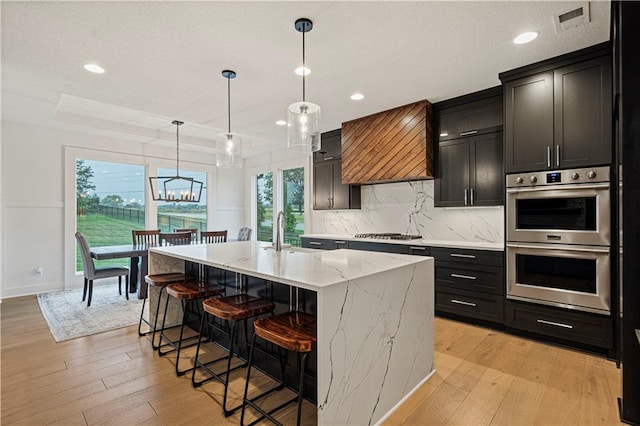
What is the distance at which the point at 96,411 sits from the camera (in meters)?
1.98

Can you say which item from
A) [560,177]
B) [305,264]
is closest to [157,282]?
[305,264]

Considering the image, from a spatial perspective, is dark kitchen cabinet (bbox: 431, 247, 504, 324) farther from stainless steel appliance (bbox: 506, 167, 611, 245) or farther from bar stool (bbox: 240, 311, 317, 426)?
bar stool (bbox: 240, 311, 317, 426)

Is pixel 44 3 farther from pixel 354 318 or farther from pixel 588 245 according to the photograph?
pixel 588 245

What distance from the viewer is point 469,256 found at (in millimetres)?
3406

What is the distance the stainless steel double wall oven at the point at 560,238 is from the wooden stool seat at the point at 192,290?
9.29 feet

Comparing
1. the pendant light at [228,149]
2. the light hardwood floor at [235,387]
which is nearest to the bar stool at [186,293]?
the light hardwood floor at [235,387]

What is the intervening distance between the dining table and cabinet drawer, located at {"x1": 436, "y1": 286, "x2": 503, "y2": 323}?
373cm

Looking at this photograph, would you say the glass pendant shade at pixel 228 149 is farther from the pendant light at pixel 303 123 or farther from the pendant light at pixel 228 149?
the pendant light at pixel 303 123

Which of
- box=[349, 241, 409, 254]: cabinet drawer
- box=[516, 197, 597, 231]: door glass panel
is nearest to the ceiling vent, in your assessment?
box=[516, 197, 597, 231]: door glass panel

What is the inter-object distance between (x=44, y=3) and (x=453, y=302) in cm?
439

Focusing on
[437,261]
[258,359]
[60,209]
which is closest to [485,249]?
[437,261]

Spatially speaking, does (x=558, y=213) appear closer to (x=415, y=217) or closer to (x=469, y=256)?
(x=469, y=256)

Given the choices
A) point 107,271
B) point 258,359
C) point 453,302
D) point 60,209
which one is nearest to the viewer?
point 258,359

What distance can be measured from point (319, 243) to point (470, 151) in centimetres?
257
